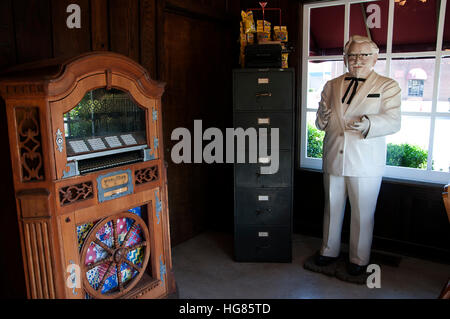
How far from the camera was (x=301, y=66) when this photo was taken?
3.36 meters

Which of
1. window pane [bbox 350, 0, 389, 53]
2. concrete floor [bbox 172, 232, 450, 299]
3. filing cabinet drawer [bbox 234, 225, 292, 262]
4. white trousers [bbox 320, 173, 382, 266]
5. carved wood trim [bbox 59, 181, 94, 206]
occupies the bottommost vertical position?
concrete floor [bbox 172, 232, 450, 299]

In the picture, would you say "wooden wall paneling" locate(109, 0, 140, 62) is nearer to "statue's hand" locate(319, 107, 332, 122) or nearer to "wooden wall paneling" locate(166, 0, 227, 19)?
"wooden wall paneling" locate(166, 0, 227, 19)

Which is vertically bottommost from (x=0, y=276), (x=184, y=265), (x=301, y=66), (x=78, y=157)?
(x=184, y=265)

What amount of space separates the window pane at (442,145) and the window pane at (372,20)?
711 millimetres

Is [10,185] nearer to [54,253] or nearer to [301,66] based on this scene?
[54,253]

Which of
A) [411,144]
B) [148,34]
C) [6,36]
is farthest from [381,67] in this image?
[6,36]

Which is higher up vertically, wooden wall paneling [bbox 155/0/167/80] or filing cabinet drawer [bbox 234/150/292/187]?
wooden wall paneling [bbox 155/0/167/80]

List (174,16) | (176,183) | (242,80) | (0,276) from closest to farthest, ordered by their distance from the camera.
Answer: (0,276)
(242,80)
(174,16)
(176,183)

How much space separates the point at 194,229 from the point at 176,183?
1.70ft

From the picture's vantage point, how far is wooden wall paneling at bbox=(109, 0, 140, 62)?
242 cm

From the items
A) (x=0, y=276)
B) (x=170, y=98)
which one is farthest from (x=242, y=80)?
(x=0, y=276)

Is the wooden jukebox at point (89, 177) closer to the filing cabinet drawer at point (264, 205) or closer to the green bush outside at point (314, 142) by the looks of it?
the filing cabinet drawer at point (264, 205)

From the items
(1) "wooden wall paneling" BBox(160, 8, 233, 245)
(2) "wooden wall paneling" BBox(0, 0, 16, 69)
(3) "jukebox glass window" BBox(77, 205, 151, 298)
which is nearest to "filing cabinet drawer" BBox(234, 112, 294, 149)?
(1) "wooden wall paneling" BBox(160, 8, 233, 245)

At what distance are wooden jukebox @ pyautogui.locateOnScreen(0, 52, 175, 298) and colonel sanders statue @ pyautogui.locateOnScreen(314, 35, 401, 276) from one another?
1276 millimetres
